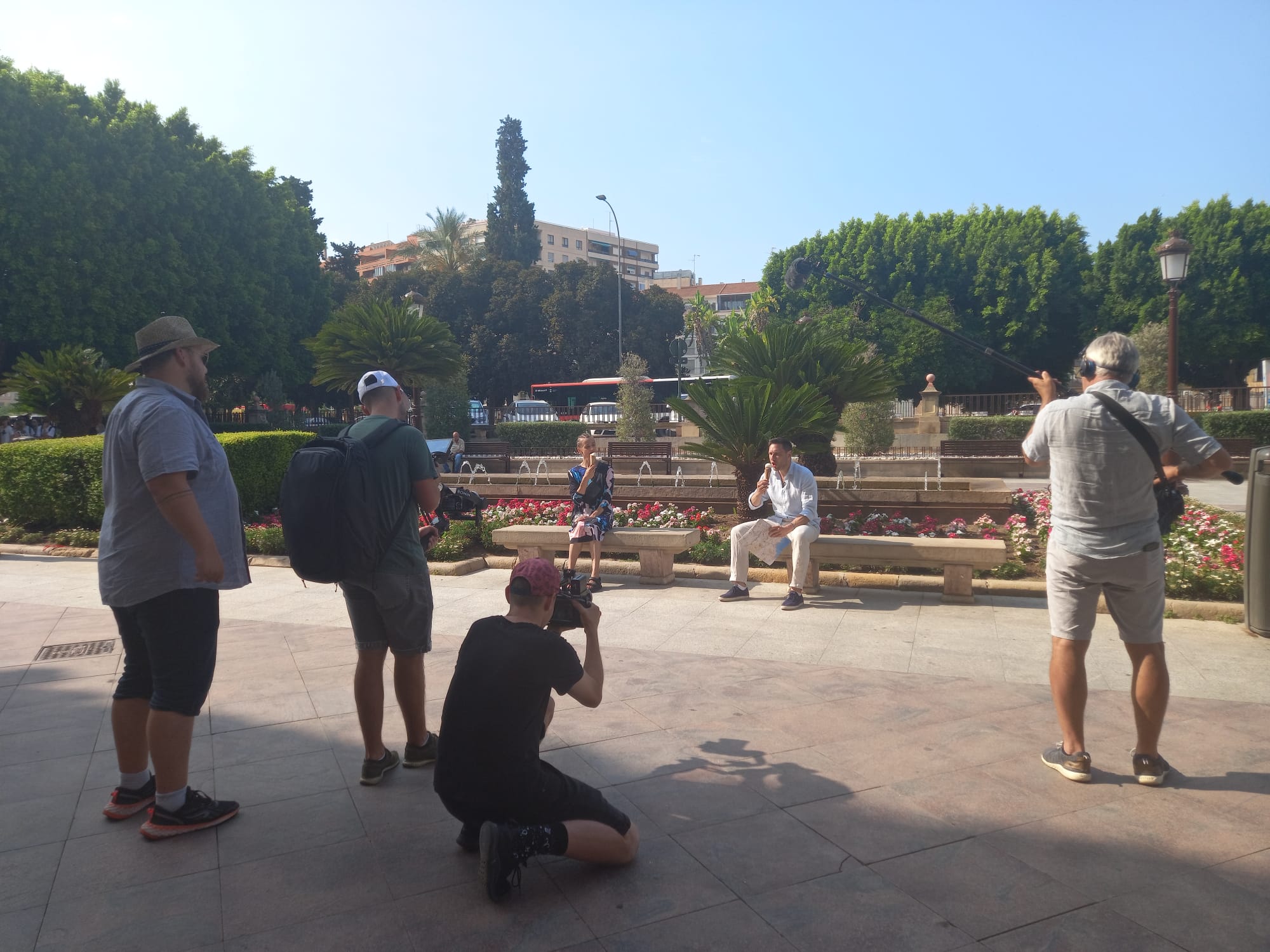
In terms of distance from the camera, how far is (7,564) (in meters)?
10.6

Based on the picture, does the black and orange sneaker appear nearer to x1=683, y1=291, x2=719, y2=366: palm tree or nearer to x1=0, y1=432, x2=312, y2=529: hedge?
x1=0, y1=432, x2=312, y2=529: hedge

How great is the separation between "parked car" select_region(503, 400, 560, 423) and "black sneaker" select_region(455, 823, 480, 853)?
105ft

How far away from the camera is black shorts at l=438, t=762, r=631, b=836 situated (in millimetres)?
2840

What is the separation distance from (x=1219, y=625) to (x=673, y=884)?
17.2ft

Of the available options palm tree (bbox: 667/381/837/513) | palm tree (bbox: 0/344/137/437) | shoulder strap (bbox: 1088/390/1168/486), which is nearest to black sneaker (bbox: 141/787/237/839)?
shoulder strap (bbox: 1088/390/1168/486)

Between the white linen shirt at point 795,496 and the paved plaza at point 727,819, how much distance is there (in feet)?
5.91

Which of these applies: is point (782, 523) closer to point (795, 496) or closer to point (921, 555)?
point (795, 496)

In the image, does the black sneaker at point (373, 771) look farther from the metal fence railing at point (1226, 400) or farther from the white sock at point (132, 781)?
the metal fence railing at point (1226, 400)

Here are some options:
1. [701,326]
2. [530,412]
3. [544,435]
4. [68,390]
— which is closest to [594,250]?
[701,326]

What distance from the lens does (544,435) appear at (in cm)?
2922

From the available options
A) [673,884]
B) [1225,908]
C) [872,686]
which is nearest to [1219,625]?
[872,686]

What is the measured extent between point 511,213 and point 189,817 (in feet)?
227

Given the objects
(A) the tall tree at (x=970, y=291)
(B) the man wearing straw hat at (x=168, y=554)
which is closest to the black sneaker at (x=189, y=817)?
(B) the man wearing straw hat at (x=168, y=554)

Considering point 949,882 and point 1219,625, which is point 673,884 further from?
point 1219,625
